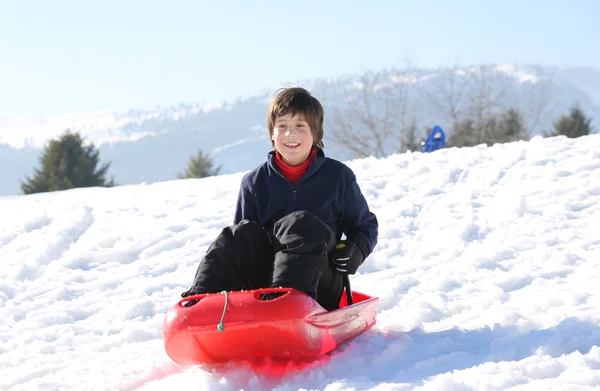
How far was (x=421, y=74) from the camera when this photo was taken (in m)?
41.0

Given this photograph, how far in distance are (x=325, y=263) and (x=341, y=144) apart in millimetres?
30540

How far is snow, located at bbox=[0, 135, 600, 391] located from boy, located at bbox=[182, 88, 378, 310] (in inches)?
12.4

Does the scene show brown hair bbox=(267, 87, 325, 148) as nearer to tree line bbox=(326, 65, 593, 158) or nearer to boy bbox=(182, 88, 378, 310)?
boy bbox=(182, 88, 378, 310)

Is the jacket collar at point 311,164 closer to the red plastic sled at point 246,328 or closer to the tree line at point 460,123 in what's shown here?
the red plastic sled at point 246,328

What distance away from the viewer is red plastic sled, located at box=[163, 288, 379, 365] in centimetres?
224

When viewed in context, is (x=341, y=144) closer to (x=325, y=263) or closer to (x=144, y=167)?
(x=325, y=263)

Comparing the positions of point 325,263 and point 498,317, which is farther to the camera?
point 498,317

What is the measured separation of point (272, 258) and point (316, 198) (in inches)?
13.1

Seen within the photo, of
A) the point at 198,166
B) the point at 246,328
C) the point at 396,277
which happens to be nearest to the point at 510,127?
the point at 198,166

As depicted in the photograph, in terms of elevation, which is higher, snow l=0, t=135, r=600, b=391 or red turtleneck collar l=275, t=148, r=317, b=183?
red turtleneck collar l=275, t=148, r=317, b=183

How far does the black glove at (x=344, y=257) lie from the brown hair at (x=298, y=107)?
1.60ft

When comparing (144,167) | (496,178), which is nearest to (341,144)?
(496,178)

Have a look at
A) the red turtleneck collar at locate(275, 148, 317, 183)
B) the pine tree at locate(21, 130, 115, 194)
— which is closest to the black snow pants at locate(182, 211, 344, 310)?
the red turtleneck collar at locate(275, 148, 317, 183)

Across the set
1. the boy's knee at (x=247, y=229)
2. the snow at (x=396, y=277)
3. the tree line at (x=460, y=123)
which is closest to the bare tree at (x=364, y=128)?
the tree line at (x=460, y=123)
